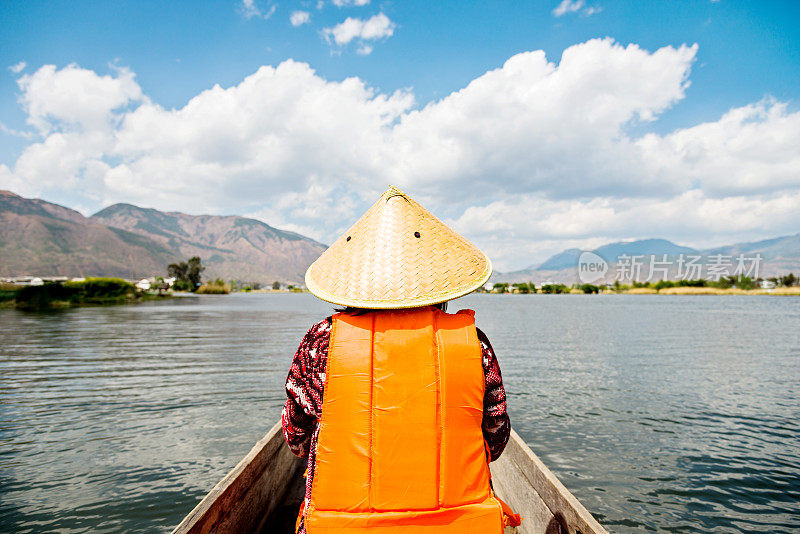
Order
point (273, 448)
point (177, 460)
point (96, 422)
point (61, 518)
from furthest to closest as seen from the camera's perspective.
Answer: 1. point (96, 422)
2. point (177, 460)
3. point (61, 518)
4. point (273, 448)

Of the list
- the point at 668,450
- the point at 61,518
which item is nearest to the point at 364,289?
the point at 61,518

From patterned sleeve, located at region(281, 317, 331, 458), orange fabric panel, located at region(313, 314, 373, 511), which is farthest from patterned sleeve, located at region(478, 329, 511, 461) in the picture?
patterned sleeve, located at region(281, 317, 331, 458)

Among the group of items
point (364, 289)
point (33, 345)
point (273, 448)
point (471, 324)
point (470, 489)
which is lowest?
point (33, 345)

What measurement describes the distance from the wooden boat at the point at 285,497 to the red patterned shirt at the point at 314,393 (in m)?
0.91

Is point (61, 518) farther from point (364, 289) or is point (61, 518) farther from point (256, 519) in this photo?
point (364, 289)

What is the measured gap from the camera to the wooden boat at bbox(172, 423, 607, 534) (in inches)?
117

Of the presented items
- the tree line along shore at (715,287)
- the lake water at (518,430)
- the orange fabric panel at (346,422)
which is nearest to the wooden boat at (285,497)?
the orange fabric panel at (346,422)

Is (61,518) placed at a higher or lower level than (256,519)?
lower

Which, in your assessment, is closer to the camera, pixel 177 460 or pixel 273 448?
pixel 273 448

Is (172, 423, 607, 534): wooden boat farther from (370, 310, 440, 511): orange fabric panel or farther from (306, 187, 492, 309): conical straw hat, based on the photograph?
(306, 187, 492, 309): conical straw hat

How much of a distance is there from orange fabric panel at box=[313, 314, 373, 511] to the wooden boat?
1.05 metres

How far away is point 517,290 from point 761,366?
6931 inches

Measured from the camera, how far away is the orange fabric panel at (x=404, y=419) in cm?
209

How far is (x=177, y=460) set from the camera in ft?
21.6
